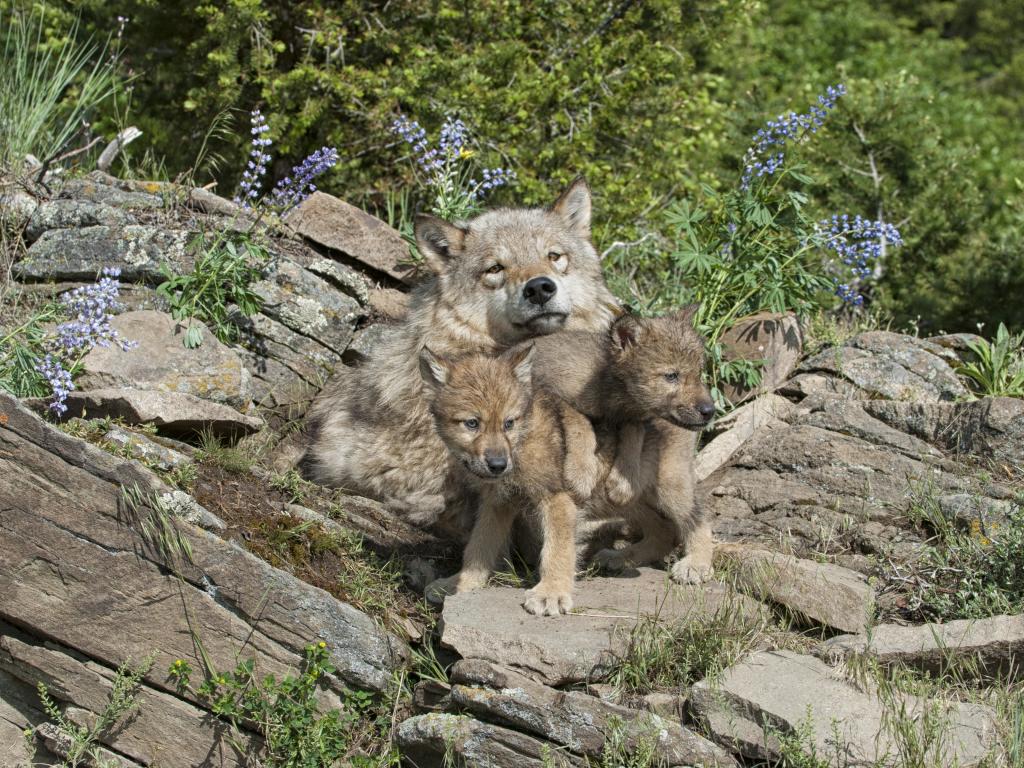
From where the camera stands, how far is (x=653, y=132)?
10.1 meters

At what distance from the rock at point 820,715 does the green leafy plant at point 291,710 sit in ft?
4.91

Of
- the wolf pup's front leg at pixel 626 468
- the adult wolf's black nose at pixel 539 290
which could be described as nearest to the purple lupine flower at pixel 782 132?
the adult wolf's black nose at pixel 539 290

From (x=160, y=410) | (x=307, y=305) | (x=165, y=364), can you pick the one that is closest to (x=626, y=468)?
(x=160, y=410)

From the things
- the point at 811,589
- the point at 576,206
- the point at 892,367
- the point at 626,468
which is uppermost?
the point at 576,206

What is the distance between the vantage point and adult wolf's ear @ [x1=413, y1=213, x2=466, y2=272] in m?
→ 7.07

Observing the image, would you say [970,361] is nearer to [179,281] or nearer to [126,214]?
[179,281]

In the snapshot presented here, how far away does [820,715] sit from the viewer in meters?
4.75

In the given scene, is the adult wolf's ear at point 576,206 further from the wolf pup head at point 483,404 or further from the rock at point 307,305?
the rock at point 307,305

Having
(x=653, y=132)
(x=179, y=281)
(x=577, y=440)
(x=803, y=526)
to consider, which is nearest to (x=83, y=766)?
(x=577, y=440)

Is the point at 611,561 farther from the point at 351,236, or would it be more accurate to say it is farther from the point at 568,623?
the point at 351,236

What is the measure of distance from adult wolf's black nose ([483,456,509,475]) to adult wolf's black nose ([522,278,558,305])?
1.60 meters

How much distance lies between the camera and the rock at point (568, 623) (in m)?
5.06

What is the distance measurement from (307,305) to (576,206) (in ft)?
7.07

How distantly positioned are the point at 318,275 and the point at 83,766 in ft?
13.8
